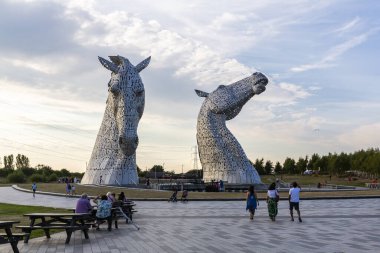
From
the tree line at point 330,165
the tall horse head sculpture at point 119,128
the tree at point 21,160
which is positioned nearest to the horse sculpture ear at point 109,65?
the tall horse head sculpture at point 119,128

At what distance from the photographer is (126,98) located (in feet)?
132

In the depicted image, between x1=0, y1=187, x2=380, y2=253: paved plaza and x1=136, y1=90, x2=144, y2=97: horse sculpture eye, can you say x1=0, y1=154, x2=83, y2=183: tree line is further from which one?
x1=0, y1=187, x2=380, y2=253: paved plaza

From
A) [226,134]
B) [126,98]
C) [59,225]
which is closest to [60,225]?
[59,225]

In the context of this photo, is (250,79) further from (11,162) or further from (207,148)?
(11,162)

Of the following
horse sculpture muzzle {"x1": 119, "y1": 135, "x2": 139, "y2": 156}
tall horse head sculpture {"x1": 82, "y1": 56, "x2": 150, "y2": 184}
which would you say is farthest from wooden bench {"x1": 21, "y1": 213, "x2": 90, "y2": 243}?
tall horse head sculpture {"x1": 82, "y1": 56, "x2": 150, "y2": 184}

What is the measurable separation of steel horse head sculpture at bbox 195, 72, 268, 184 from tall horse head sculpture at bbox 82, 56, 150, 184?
9.44 metres

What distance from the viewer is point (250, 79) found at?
159ft

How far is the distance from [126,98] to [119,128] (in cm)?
250

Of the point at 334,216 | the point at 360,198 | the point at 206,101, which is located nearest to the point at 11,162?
the point at 206,101

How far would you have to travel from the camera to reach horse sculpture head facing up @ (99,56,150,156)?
128 ft

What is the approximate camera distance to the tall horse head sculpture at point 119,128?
129 feet

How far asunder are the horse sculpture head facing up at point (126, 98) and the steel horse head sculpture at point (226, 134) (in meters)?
9.48

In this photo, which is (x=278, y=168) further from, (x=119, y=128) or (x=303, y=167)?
(x=119, y=128)

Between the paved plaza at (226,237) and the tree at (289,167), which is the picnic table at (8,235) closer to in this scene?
the paved plaza at (226,237)
